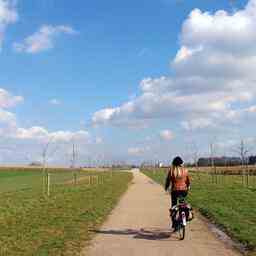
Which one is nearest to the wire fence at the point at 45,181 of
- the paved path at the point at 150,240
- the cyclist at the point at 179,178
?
the paved path at the point at 150,240

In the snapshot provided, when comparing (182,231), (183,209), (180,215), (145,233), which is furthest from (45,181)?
(182,231)

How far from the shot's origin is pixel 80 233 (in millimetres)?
13586

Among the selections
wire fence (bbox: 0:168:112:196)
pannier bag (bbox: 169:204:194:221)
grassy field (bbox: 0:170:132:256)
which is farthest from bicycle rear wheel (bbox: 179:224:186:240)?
wire fence (bbox: 0:168:112:196)

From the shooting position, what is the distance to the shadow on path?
13.0 m

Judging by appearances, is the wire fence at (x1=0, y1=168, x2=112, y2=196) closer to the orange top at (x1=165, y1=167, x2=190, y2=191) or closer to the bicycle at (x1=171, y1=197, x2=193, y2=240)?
the orange top at (x1=165, y1=167, x2=190, y2=191)

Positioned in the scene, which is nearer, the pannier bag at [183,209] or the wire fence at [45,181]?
the pannier bag at [183,209]

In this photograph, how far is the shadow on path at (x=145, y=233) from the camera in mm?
13000

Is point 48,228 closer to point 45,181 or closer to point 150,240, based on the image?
point 150,240

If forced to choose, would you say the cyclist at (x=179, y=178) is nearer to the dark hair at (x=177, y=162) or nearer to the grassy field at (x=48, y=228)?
the dark hair at (x=177, y=162)

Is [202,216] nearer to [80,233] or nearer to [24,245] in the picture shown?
[80,233]

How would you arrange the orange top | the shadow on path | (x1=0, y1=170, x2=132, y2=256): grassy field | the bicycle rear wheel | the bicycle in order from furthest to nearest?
the orange top → the shadow on path → the bicycle → the bicycle rear wheel → (x1=0, y1=170, x2=132, y2=256): grassy field

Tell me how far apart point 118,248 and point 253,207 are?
10577mm

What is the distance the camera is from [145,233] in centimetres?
1373

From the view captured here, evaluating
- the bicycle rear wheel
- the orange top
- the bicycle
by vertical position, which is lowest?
the bicycle rear wheel
